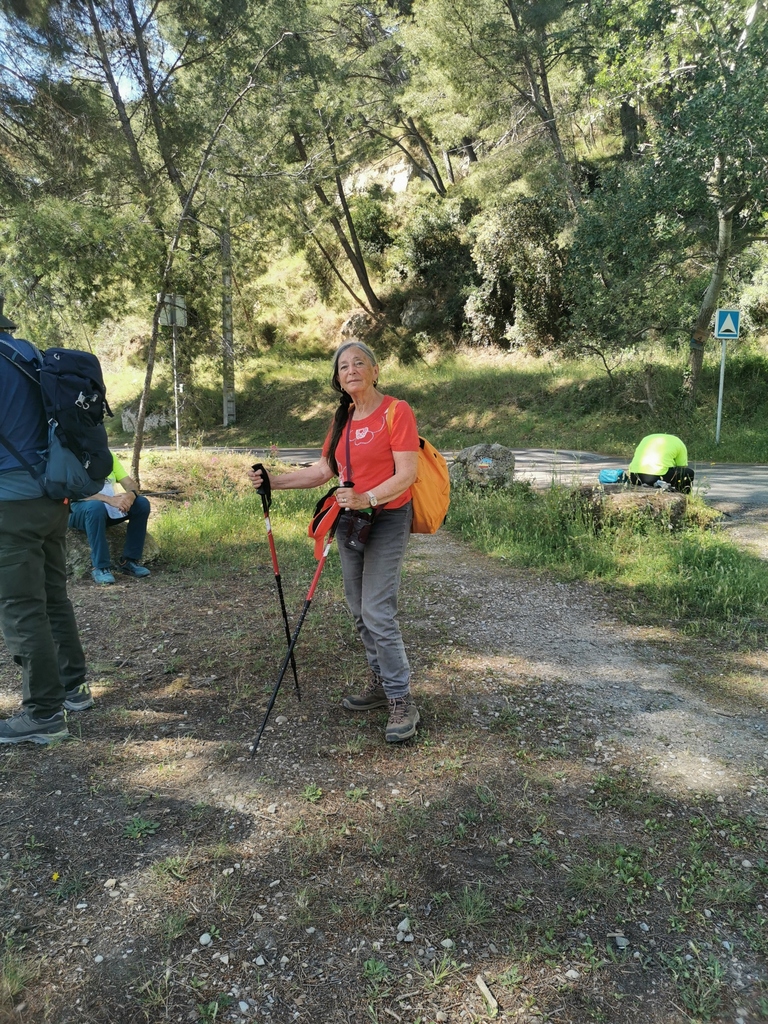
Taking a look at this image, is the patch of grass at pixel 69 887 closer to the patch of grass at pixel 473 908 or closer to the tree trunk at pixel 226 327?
the patch of grass at pixel 473 908

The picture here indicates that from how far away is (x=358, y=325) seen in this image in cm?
2462

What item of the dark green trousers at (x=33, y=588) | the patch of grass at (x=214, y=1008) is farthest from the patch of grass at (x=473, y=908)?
the dark green trousers at (x=33, y=588)

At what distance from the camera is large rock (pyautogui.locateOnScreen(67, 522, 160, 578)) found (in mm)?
6125

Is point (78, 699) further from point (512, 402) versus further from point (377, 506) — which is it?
point (512, 402)

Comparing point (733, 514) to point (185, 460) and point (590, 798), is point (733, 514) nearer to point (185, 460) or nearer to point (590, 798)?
point (590, 798)

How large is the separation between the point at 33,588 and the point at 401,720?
1.86m

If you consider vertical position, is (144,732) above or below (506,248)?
below

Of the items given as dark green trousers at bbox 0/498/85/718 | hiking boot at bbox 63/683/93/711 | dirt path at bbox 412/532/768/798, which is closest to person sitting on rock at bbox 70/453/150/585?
hiking boot at bbox 63/683/93/711

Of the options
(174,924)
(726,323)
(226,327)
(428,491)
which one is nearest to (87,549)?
(428,491)

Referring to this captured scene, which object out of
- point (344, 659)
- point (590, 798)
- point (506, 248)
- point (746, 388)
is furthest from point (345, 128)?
point (590, 798)

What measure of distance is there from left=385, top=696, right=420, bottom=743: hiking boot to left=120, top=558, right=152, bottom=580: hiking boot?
11.5 feet

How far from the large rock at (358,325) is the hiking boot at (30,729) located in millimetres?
22119

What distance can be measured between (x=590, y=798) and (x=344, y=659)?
1.82m

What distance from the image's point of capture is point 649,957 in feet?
7.22
